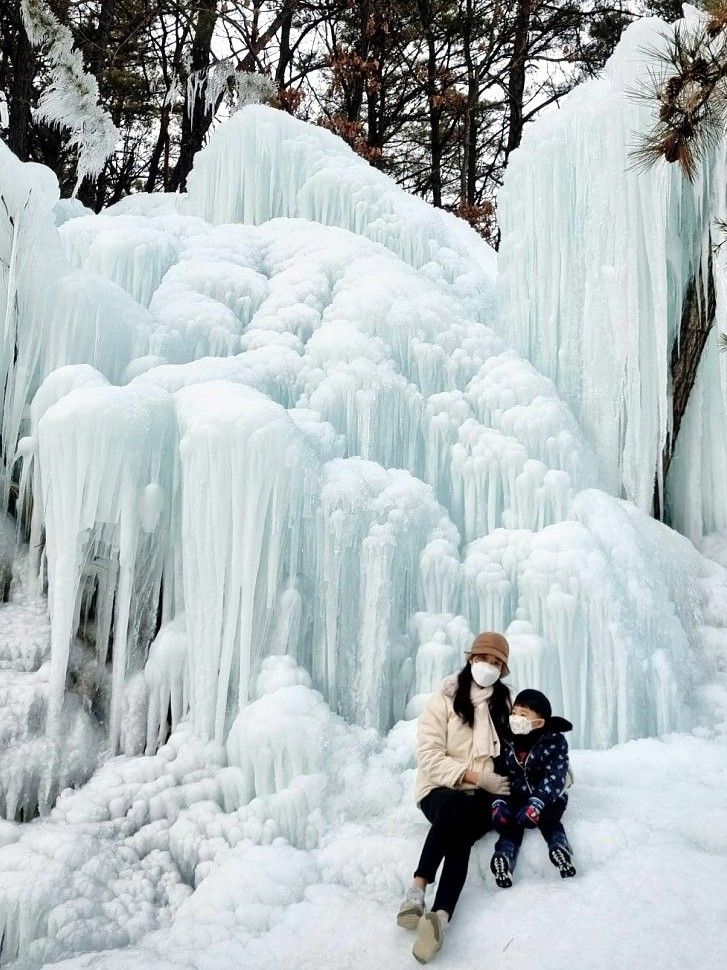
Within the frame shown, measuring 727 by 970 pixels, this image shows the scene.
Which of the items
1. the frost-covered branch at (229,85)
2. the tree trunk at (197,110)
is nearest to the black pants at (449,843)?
the tree trunk at (197,110)

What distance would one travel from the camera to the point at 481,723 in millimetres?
3561

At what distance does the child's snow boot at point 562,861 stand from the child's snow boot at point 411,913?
53 centimetres

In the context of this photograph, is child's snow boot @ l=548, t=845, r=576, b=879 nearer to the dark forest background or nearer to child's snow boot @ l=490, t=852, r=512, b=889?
child's snow boot @ l=490, t=852, r=512, b=889

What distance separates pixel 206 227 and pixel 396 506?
3094mm

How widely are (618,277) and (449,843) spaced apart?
4105mm

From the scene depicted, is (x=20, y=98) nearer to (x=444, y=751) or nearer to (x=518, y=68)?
(x=518, y=68)

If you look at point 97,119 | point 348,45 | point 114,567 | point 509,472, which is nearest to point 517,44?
point 348,45

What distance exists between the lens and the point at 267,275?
6270 mm

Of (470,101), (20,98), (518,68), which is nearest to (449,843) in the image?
(20,98)

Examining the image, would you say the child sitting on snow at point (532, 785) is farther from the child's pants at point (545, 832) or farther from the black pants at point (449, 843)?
the black pants at point (449, 843)

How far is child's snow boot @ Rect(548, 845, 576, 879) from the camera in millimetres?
3293

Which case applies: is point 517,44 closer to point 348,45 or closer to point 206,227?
point 348,45

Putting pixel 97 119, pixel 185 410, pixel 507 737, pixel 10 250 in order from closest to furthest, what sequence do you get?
1. pixel 507 737
2. pixel 185 410
3. pixel 10 250
4. pixel 97 119

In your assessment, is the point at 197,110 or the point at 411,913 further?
the point at 197,110
